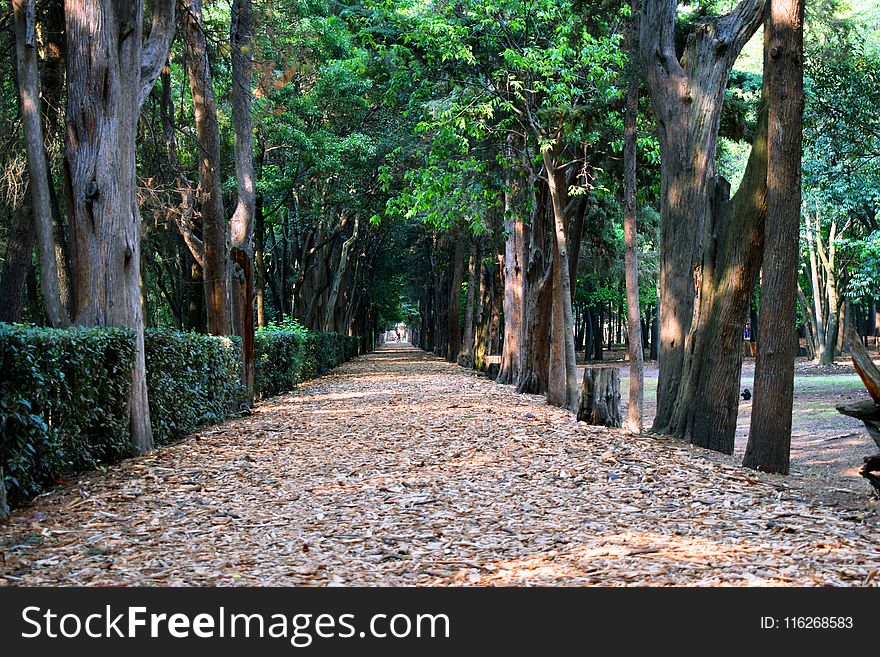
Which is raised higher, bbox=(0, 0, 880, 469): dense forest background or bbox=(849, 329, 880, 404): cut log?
bbox=(0, 0, 880, 469): dense forest background

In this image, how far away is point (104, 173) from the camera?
8.95 metres

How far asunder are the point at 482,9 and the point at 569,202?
395cm

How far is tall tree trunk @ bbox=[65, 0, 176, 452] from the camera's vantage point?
8.84m

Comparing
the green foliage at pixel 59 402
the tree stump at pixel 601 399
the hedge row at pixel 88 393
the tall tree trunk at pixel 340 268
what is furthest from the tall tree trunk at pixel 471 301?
the green foliage at pixel 59 402

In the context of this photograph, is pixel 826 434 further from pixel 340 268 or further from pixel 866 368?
pixel 340 268

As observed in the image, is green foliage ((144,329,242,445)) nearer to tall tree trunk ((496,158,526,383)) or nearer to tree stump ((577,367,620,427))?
tree stump ((577,367,620,427))

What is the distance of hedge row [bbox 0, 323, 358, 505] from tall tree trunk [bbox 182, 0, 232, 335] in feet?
3.21

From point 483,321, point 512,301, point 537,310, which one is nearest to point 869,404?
point 537,310

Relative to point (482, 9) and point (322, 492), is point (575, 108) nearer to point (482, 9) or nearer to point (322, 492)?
point (482, 9)

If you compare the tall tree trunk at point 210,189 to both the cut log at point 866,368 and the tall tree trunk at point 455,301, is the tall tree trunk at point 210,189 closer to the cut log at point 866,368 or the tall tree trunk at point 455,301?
the cut log at point 866,368

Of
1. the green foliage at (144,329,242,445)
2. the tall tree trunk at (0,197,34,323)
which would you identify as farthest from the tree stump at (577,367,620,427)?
the tall tree trunk at (0,197,34,323)

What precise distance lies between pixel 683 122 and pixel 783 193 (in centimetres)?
295

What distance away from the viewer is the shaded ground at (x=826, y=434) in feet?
34.2

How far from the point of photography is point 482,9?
44.2 ft
